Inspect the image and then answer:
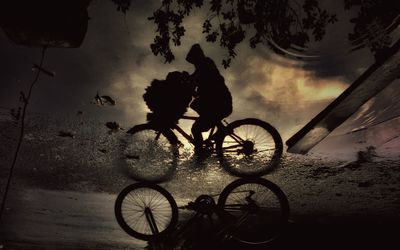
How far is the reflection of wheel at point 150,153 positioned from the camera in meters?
6.62

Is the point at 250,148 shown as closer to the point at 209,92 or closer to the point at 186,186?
the point at 209,92

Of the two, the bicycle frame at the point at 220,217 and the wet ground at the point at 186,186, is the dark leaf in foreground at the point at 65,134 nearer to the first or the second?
the wet ground at the point at 186,186

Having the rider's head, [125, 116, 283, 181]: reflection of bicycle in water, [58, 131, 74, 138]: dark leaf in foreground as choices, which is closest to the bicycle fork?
[125, 116, 283, 181]: reflection of bicycle in water

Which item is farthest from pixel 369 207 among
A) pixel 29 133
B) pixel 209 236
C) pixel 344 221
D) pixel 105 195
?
pixel 29 133

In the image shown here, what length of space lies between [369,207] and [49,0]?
795 centimetres

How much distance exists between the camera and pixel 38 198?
8070mm

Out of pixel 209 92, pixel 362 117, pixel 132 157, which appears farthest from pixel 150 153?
pixel 362 117

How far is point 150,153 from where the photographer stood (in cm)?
690

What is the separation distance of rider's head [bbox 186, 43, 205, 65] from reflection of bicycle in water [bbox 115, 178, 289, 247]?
8.15ft

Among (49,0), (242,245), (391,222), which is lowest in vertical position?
(242,245)

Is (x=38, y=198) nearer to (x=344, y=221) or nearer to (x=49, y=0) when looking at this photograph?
(x=49, y=0)

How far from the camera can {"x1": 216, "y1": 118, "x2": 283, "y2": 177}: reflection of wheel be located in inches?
251

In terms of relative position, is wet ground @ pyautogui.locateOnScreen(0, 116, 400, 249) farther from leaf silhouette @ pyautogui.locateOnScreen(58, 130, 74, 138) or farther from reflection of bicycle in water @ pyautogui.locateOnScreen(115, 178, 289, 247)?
reflection of bicycle in water @ pyautogui.locateOnScreen(115, 178, 289, 247)

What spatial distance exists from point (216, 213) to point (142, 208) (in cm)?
159
